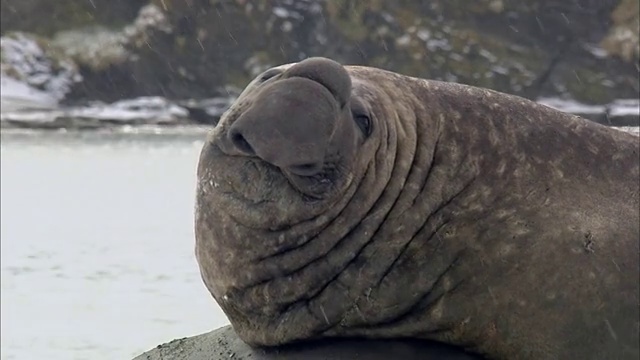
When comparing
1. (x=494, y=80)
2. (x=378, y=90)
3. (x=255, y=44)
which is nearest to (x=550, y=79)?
(x=494, y=80)

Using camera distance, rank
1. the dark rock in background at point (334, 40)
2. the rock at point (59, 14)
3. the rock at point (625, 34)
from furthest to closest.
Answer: the rock at point (59, 14)
the rock at point (625, 34)
the dark rock in background at point (334, 40)

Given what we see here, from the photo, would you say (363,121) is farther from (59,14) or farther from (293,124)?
(59,14)

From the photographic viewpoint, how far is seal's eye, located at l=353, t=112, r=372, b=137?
13.3ft

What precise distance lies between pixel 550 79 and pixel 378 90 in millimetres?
27343

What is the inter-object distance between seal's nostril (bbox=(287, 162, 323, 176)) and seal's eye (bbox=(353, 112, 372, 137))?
10.4 inches

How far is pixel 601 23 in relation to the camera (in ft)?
108

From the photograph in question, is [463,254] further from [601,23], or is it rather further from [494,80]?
[601,23]

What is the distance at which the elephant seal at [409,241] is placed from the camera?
4.03m

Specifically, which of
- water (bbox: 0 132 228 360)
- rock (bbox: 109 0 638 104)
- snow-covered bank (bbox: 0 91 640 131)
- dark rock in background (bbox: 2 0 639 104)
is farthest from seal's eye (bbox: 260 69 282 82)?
dark rock in background (bbox: 2 0 639 104)

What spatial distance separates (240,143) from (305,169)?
26cm

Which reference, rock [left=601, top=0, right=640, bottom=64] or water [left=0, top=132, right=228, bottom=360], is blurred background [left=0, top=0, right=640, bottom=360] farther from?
water [left=0, top=132, right=228, bottom=360]

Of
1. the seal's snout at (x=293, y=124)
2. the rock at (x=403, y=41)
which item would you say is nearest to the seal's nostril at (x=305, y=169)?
the seal's snout at (x=293, y=124)

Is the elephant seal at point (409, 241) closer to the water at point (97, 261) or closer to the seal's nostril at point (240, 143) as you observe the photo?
the seal's nostril at point (240, 143)

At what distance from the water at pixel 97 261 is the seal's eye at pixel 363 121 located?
141 inches
